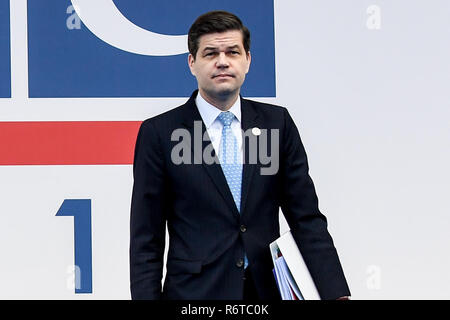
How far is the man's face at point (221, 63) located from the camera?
173 cm

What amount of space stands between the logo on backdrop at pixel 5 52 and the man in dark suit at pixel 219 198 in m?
1.04

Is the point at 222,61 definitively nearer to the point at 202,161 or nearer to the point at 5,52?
the point at 202,161

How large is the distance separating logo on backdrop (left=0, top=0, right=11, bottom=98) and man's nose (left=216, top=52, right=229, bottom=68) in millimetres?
1156

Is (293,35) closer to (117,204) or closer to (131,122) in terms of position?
(131,122)

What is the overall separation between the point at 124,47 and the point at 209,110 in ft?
3.08

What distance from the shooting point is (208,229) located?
1.71 metres

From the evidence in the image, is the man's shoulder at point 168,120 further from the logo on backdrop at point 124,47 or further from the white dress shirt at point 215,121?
the logo on backdrop at point 124,47

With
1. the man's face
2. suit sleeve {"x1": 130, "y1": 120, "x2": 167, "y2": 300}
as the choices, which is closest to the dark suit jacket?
suit sleeve {"x1": 130, "y1": 120, "x2": 167, "y2": 300}

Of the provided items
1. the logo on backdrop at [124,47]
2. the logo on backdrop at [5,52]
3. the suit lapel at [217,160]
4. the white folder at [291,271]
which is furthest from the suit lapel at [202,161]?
the logo on backdrop at [5,52]

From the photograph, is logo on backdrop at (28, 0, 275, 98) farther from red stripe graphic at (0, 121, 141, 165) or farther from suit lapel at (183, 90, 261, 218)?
suit lapel at (183, 90, 261, 218)

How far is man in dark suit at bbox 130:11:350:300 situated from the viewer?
1703 millimetres

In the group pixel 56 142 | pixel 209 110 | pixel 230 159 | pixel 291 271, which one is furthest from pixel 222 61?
pixel 56 142
